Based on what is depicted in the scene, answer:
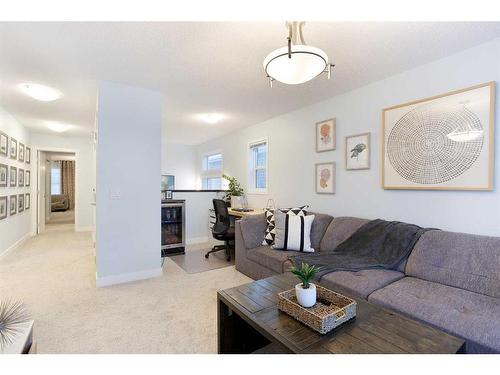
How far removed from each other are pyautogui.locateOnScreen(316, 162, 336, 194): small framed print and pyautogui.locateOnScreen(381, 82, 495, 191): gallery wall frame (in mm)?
655

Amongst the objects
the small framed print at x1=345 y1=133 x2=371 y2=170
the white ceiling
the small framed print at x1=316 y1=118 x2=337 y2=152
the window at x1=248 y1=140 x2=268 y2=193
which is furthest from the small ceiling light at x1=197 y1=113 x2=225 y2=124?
the small framed print at x1=345 y1=133 x2=371 y2=170

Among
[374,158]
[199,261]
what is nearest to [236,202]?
[199,261]

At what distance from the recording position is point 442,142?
2.22 metres

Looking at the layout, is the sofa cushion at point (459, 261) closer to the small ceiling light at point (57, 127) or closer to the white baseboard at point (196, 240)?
the white baseboard at point (196, 240)

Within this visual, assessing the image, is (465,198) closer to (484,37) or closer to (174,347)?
(484,37)

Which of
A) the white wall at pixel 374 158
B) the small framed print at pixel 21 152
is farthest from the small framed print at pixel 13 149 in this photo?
the white wall at pixel 374 158

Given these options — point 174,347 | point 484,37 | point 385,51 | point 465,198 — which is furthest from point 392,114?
point 174,347

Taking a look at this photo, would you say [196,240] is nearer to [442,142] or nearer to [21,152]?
[21,152]

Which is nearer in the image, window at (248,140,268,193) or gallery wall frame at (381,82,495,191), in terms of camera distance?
gallery wall frame at (381,82,495,191)

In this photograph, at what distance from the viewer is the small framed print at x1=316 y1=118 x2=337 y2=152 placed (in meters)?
3.23

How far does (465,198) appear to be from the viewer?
83.7 inches

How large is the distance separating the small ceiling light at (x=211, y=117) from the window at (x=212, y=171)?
1534 millimetres

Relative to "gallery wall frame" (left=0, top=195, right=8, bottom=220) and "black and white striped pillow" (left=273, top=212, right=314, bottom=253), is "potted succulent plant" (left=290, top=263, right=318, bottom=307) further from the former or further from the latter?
"gallery wall frame" (left=0, top=195, right=8, bottom=220)

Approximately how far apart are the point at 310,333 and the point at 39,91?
3757mm
